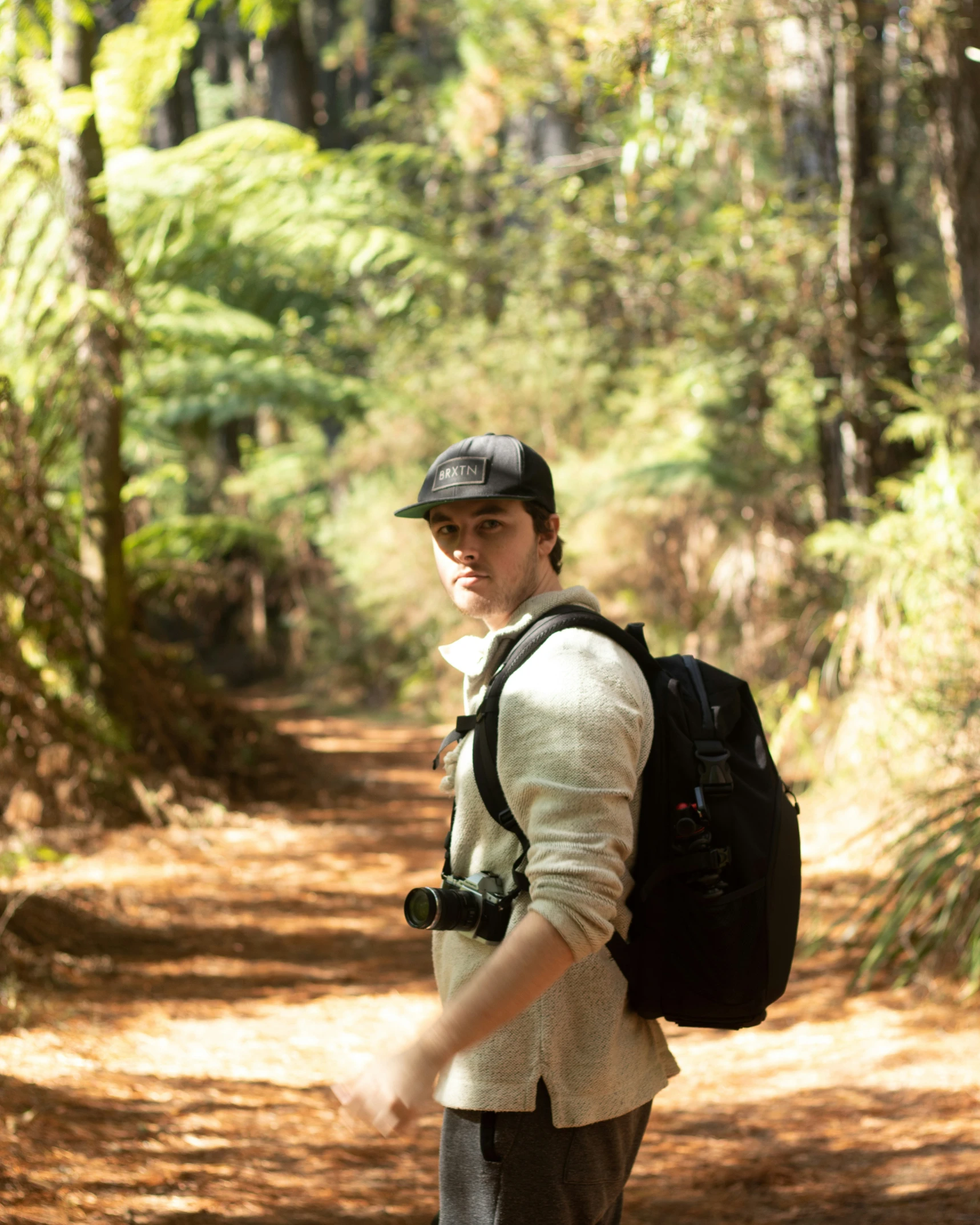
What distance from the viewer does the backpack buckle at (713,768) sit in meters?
1.70

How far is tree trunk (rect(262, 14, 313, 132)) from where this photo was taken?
15.4 m

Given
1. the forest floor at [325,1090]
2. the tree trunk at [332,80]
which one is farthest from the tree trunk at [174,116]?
the forest floor at [325,1090]

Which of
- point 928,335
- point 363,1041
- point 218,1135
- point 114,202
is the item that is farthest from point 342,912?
point 928,335

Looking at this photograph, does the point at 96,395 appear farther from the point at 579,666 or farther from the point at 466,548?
the point at 579,666

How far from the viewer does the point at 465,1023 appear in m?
1.46

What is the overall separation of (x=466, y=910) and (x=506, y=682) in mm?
307

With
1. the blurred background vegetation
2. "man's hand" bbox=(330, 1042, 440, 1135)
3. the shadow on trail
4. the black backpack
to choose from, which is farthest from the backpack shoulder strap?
the blurred background vegetation

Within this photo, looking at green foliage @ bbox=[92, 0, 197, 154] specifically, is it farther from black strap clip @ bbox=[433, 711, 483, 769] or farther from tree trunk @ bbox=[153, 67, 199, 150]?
tree trunk @ bbox=[153, 67, 199, 150]

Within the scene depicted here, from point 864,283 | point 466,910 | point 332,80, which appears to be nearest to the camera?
point 466,910

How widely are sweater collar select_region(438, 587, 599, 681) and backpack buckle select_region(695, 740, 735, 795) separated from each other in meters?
0.27

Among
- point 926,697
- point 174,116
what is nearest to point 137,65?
point 926,697

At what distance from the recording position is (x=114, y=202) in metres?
7.27

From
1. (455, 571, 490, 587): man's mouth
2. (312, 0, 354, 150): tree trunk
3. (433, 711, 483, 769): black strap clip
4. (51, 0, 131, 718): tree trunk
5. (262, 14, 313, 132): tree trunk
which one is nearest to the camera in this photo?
(433, 711, 483, 769): black strap clip

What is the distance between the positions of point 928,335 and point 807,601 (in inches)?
201
